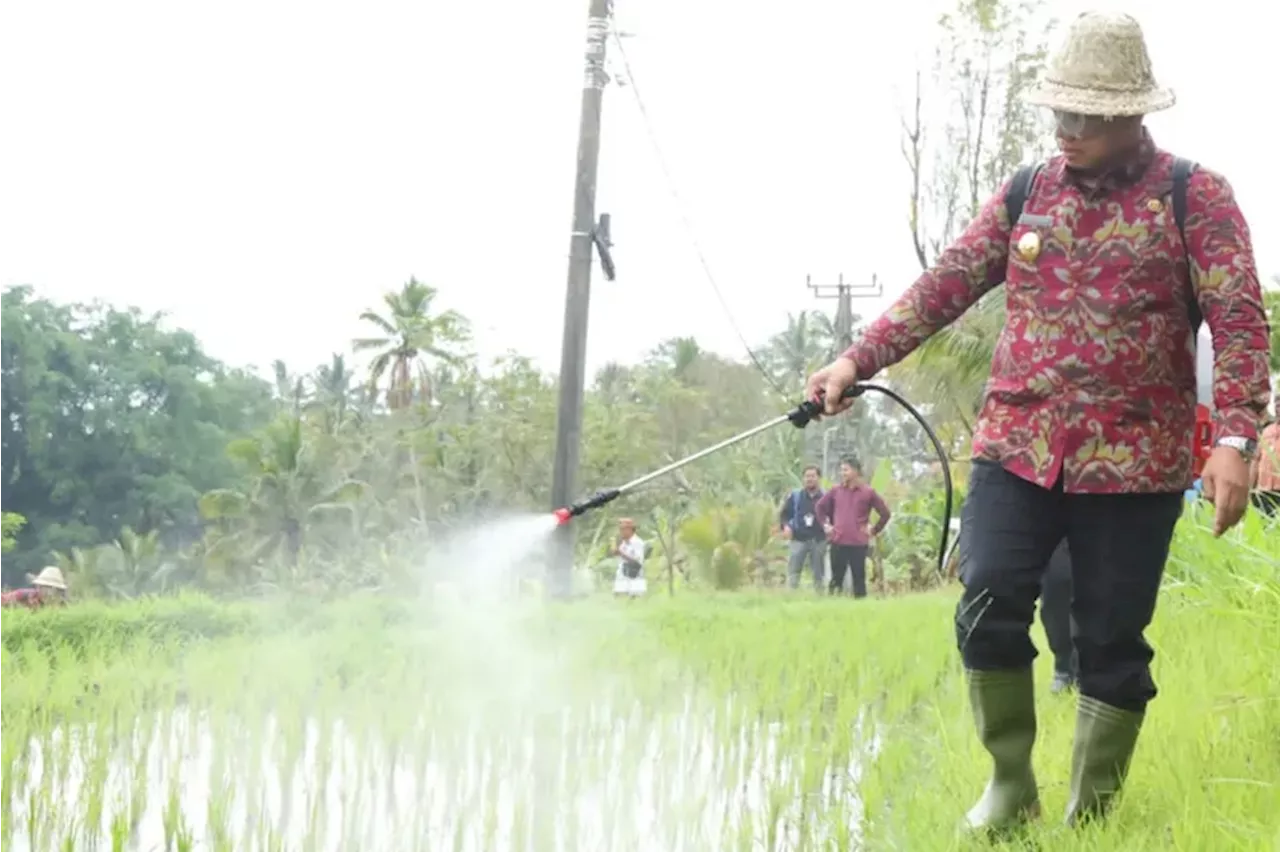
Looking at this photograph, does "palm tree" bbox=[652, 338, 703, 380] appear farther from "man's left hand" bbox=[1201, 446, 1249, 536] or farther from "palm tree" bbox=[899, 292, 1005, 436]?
→ "man's left hand" bbox=[1201, 446, 1249, 536]

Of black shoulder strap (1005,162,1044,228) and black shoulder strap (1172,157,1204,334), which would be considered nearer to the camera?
black shoulder strap (1172,157,1204,334)

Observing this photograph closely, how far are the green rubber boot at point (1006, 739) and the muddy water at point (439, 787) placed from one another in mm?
500

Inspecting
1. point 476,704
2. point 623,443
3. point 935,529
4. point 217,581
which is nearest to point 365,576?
point 217,581

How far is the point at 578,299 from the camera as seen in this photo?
10.0 metres

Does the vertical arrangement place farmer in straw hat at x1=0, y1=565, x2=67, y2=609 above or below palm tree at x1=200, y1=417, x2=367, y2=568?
below

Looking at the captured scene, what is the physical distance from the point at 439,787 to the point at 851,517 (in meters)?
8.21

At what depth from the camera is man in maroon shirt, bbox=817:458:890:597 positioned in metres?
11.7

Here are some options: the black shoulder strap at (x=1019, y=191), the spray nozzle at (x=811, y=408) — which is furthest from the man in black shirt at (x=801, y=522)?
the black shoulder strap at (x=1019, y=191)

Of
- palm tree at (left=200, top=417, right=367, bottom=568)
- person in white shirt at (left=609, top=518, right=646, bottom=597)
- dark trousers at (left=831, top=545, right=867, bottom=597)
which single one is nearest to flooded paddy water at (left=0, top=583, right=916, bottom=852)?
dark trousers at (left=831, top=545, right=867, bottom=597)

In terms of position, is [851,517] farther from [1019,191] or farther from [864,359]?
[1019,191]

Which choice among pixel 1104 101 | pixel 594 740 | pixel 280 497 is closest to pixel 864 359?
pixel 1104 101

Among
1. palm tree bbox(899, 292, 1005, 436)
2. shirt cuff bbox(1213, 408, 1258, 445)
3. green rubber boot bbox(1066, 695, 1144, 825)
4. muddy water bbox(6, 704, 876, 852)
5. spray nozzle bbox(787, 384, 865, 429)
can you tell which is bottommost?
muddy water bbox(6, 704, 876, 852)

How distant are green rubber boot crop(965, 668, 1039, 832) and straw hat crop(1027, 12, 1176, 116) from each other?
1010 millimetres

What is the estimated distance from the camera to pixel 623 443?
1154 inches
